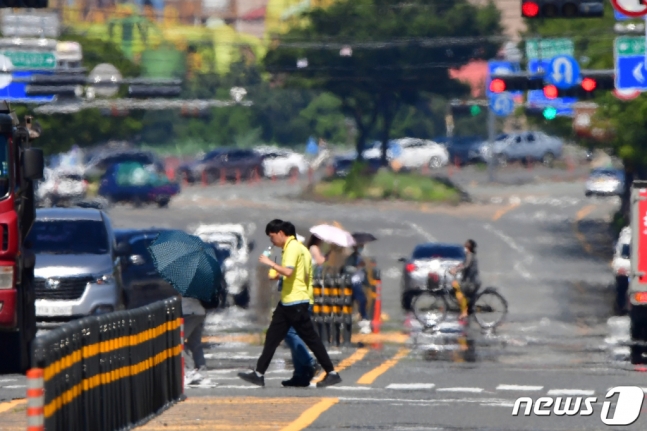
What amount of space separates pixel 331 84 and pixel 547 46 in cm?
2549

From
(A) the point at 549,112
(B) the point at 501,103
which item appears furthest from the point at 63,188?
(A) the point at 549,112

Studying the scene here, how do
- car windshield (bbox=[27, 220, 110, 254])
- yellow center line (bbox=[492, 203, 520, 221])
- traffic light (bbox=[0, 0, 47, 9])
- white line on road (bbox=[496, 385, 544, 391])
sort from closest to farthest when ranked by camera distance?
white line on road (bbox=[496, 385, 544, 391]) < traffic light (bbox=[0, 0, 47, 9]) < car windshield (bbox=[27, 220, 110, 254]) < yellow center line (bbox=[492, 203, 520, 221])

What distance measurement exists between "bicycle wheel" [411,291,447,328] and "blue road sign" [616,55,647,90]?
259 inches

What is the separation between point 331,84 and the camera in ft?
231

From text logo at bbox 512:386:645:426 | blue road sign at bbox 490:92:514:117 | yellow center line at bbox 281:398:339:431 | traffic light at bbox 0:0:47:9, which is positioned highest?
blue road sign at bbox 490:92:514:117

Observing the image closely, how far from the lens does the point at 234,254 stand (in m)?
34.8

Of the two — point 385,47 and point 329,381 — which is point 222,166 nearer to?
point 385,47

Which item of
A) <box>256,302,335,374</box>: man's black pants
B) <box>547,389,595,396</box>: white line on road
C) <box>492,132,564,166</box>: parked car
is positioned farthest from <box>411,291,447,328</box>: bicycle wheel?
<box>492,132,564,166</box>: parked car

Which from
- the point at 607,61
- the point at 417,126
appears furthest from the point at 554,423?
the point at 417,126

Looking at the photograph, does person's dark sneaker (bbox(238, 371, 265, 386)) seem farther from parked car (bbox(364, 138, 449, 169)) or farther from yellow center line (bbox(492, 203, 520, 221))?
parked car (bbox(364, 138, 449, 169))

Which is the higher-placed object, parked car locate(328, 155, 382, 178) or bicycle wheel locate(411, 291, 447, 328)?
parked car locate(328, 155, 382, 178)

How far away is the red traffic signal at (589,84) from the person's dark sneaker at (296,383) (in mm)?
18484

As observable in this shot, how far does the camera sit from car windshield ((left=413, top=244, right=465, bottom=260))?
3444 cm

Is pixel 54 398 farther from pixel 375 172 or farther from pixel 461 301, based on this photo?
pixel 375 172
